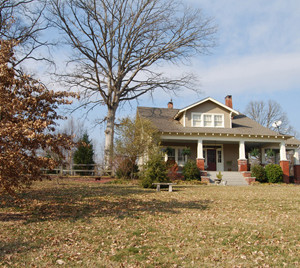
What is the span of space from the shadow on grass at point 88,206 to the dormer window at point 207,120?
1272cm

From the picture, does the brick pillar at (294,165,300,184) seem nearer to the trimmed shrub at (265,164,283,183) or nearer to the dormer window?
the trimmed shrub at (265,164,283,183)

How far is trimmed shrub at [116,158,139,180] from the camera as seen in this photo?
1838cm

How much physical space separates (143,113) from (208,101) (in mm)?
5904

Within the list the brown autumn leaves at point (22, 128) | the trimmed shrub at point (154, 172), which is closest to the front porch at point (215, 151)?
the trimmed shrub at point (154, 172)

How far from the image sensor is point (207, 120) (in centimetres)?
2370

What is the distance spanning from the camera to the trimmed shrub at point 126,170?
60.3 feet

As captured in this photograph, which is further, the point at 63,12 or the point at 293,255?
the point at 63,12

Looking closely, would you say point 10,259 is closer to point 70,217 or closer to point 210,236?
point 70,217

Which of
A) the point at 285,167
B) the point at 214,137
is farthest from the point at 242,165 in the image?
the point at 285,167

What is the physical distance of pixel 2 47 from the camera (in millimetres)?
7656

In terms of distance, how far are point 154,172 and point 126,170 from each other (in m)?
4.54

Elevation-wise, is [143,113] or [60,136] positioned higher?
[143,113]

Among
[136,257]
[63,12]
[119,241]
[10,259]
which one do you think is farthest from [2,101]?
[63,12]

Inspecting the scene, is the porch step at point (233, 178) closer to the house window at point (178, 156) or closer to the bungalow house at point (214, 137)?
the bungalow house at point (214, 137)
